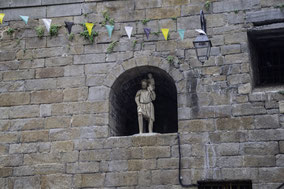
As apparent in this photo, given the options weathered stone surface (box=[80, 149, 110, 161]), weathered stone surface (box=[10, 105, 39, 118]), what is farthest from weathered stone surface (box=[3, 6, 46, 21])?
weathered stone surface (box=[80, 149, 110, 161])

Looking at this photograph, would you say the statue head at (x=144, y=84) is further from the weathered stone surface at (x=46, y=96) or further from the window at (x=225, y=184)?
the window at (x=225, y=184)

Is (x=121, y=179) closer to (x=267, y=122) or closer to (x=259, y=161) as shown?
(x=259, y=161)

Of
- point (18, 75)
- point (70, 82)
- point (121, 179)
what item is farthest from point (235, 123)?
point (18, 75)

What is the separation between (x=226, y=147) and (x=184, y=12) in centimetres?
284

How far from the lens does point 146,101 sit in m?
9.93

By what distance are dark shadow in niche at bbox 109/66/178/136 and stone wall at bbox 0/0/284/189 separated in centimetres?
25

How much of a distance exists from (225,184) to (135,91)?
2.97 meters

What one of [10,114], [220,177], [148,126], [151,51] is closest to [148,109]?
[148,126]

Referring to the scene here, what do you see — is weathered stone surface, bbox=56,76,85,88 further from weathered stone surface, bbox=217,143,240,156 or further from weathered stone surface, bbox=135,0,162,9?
weathered stone surface, bbox=217,143,240,156

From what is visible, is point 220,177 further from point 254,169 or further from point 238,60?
point 238,60

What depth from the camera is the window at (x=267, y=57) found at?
33.3 feet

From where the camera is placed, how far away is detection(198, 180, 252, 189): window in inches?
353

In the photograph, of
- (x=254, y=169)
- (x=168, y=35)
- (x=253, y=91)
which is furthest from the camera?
(x=168, y=35)

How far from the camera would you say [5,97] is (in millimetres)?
10250
